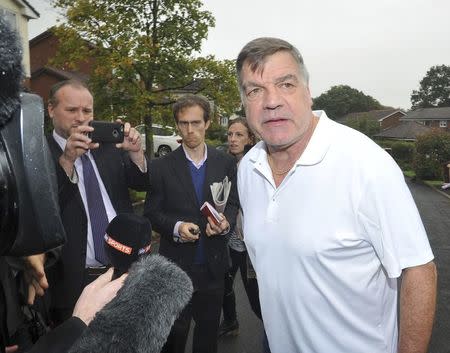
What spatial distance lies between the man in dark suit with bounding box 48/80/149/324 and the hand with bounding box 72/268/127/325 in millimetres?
1248

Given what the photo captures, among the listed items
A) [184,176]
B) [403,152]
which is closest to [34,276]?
[184,176]

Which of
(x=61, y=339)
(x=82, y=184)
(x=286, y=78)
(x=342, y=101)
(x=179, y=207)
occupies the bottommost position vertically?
(x=179, y=207)

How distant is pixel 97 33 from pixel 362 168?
9492 millimetres

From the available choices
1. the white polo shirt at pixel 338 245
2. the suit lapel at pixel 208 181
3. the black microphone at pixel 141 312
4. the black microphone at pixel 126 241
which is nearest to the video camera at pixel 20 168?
the black microphone at pixel 141 312

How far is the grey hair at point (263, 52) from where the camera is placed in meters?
1.94

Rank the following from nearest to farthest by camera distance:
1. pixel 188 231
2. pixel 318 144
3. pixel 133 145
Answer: pixel 318 144
pixel 133 145
pixel 188 231

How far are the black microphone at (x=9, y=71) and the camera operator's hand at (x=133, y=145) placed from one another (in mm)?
1772

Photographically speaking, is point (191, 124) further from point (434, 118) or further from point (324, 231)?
point (434, 118)

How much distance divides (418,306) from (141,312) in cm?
114

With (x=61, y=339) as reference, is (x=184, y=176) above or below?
above

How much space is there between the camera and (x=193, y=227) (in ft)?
9.47

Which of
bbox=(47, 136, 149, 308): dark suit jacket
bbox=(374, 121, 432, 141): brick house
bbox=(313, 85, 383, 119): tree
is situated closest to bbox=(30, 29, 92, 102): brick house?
bbox=(47, 136, 149, 308): dark suit jacket

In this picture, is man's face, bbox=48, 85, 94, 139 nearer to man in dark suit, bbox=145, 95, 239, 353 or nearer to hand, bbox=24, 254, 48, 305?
man in dark suit, bbox=145, 95, 239, 353

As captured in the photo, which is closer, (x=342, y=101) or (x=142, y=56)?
(x=142, y=56)
